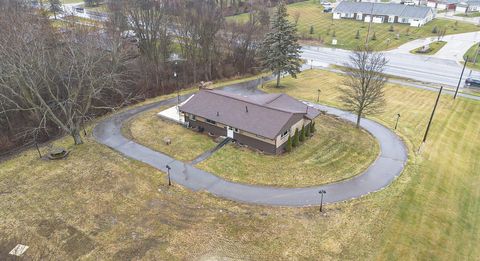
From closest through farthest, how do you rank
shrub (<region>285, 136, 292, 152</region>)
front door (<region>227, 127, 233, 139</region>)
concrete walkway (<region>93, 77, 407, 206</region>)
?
1. concrete walkway (<region>93, 77, 407, 206</region>)
2. shrub (<region>285, 136, 292, 152</region>)
3. front door (<region>227, 127, 233, 139</region>)

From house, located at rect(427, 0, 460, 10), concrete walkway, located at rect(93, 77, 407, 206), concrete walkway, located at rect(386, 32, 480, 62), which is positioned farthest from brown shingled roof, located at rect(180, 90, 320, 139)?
house, located at rect(427, 0, 460, 10)

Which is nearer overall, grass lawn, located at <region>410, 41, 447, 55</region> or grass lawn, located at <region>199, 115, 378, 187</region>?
grass lawn, located at <region>199, 115, 378, 187</region>

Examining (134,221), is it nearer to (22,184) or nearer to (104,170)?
(104,170)

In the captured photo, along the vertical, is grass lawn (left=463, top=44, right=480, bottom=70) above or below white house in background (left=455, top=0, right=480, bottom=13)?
below

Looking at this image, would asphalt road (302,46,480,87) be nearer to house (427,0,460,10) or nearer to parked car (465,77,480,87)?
parked car (465,77,480,87)

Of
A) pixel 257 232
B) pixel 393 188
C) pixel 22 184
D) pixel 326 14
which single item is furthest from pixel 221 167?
pixel 326 14

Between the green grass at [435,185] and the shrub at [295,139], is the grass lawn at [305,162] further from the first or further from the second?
the green grass at [435,185]

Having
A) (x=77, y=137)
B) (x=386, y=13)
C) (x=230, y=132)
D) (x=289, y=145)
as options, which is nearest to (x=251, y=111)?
(x=230, y=132)
